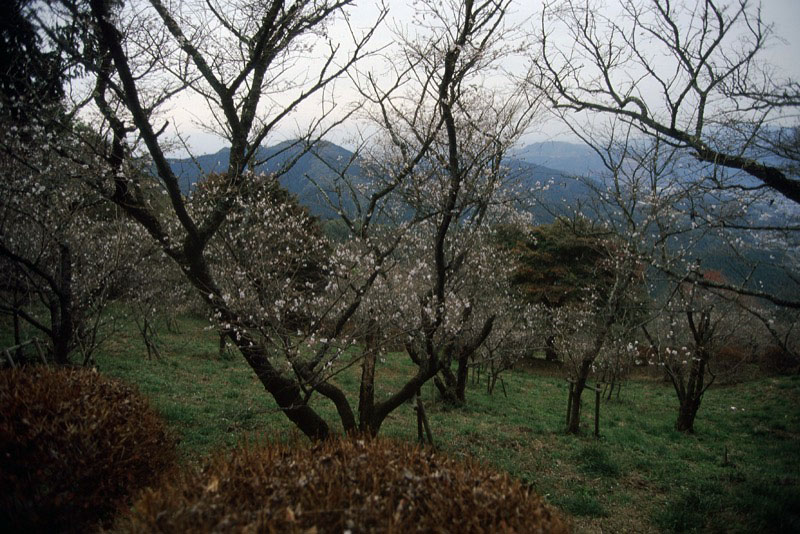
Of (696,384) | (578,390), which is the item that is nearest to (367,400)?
(578,390)

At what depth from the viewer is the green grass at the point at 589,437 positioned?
546 cm

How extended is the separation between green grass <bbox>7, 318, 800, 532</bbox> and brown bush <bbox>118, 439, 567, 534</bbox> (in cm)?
70

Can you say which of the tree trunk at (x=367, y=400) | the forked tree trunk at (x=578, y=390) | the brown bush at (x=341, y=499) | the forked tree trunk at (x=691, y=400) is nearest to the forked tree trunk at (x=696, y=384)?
the forked tree trunk at (x=691, y=400)

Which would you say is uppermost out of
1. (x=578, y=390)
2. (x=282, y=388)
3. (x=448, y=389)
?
(x=282, y=388)

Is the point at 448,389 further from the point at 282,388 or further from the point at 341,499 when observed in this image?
the point at 341,499

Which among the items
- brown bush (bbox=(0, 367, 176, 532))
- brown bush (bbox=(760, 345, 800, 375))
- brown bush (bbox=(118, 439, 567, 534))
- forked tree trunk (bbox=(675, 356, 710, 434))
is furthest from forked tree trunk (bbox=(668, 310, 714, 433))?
brown bush (bbox=(760, 345, 800, 375))

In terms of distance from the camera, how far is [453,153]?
5.31 metres

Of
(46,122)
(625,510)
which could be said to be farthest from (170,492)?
(625,510)

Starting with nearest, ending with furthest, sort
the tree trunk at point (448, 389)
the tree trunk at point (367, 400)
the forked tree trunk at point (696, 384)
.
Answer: the tree trunk at point (367, 400) → the forked tree trunk at point (696, 384) → the tree trunk at point (448, 389)

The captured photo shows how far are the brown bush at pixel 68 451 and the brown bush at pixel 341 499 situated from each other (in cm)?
100

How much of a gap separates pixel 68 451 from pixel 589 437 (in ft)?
31.3

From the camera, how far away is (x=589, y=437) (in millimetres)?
9625

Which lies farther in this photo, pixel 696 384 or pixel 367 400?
pixel 696 384

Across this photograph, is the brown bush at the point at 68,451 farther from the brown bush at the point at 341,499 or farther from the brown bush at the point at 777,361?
the brown bush at the point at 777,361
